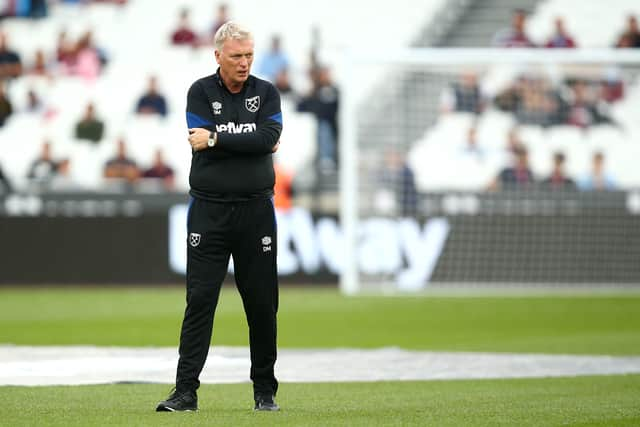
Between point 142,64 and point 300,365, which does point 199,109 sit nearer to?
point 300,365

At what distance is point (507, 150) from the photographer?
77.0 ft

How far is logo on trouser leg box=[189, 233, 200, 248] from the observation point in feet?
27.7

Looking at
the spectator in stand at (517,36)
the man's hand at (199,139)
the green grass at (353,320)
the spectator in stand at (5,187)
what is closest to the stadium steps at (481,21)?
the spectator in stand at (517,36)

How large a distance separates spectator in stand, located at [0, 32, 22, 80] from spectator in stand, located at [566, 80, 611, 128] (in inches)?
459

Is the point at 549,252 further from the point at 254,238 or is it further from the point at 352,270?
the point at 254,238

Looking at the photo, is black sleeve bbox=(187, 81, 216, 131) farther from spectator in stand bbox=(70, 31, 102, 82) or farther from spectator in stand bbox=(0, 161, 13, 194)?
spectator in stand bbox=(70, 31, 102, 82)

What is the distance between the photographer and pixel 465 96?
24219mm

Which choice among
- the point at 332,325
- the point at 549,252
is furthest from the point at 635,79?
the point at 332,325

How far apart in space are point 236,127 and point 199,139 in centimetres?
28

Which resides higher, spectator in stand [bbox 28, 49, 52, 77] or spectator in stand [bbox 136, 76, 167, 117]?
spectator in stand [bbox 28, 49, 52, 77]

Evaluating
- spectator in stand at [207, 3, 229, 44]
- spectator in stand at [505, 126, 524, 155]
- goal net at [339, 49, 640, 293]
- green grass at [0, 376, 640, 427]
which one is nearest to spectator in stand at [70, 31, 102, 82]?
spectator in stand at [207, 3, 229, 44]

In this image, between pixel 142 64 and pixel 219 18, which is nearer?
pixel 219 18

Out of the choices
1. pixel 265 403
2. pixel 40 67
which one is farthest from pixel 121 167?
pixel 265 403

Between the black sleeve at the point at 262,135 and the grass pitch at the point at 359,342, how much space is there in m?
1.56
